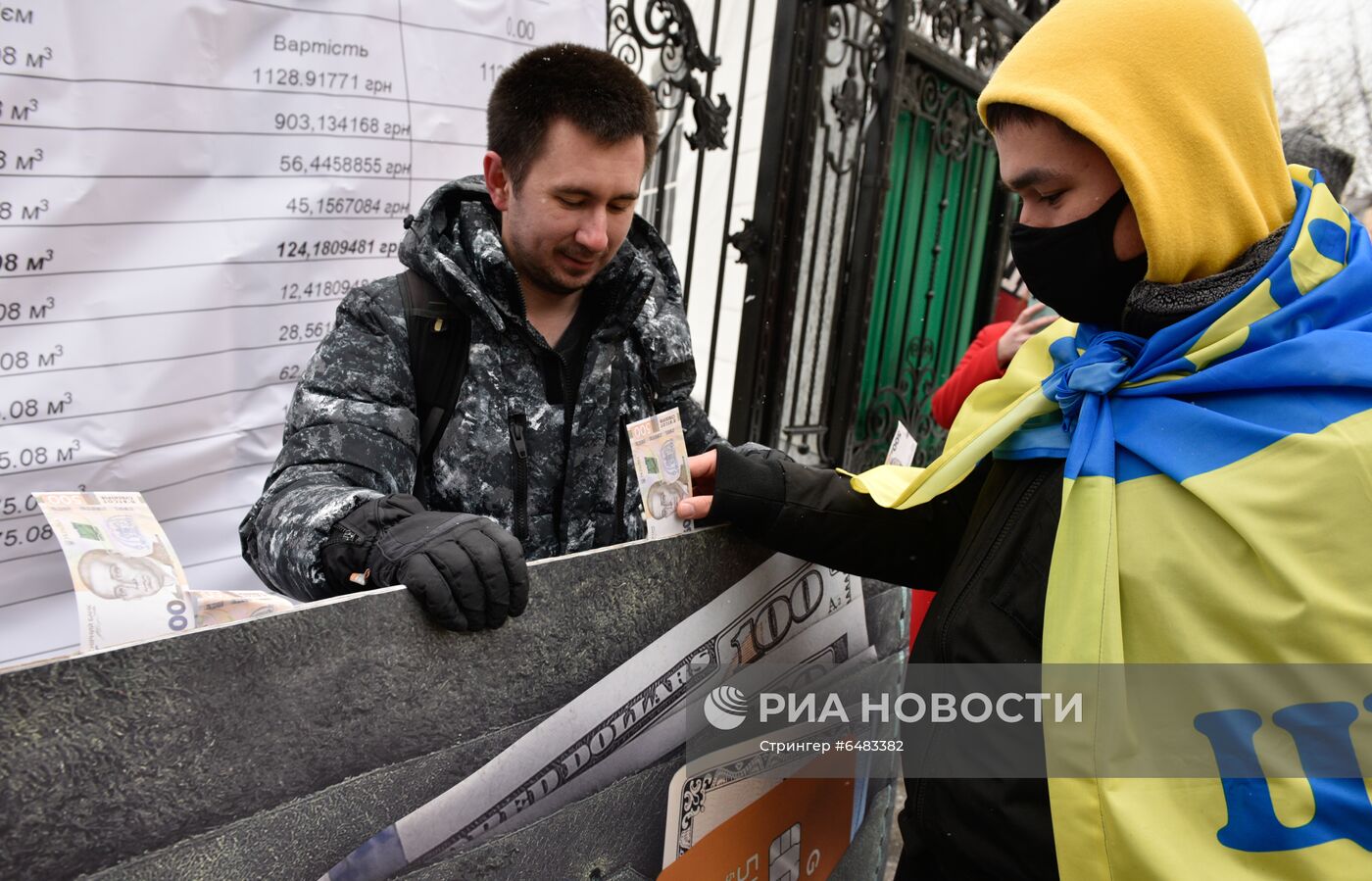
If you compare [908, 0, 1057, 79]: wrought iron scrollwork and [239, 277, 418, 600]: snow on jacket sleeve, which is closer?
[239, 277, 418, 600]: snow on jacket sleeve

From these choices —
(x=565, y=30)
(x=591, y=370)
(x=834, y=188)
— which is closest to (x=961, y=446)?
(x=591, y=370)

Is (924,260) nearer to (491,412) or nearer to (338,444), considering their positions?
(491,412)

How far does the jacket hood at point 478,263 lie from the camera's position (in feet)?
5.64

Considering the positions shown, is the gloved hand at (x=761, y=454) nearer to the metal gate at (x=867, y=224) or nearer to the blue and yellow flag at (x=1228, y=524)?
the blue and yellow flag at (x=1228, y=524)

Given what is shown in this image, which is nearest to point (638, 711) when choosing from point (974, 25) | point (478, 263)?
point (478, 263)

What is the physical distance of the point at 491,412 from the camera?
5.75ft

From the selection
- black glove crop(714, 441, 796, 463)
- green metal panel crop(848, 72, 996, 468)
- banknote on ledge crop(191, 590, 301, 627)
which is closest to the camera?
banknote on ledge crop(191, 590, 301, 627)

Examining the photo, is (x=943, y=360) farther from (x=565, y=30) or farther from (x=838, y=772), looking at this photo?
(x=838, y=772)

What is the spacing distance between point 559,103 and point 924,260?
350 centimetres

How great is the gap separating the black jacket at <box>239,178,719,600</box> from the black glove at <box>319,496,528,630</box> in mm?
59

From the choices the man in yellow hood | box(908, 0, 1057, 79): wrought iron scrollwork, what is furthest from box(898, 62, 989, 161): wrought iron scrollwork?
the man in yellow hood

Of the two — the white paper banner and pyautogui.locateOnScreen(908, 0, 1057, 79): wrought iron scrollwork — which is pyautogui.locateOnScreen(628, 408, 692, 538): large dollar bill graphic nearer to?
the white paper banner

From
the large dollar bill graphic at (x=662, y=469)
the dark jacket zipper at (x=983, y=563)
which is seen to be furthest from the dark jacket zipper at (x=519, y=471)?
the dark jacket zipper at (x=983, y=563)

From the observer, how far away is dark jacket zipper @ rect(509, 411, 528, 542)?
1778 millimetres
